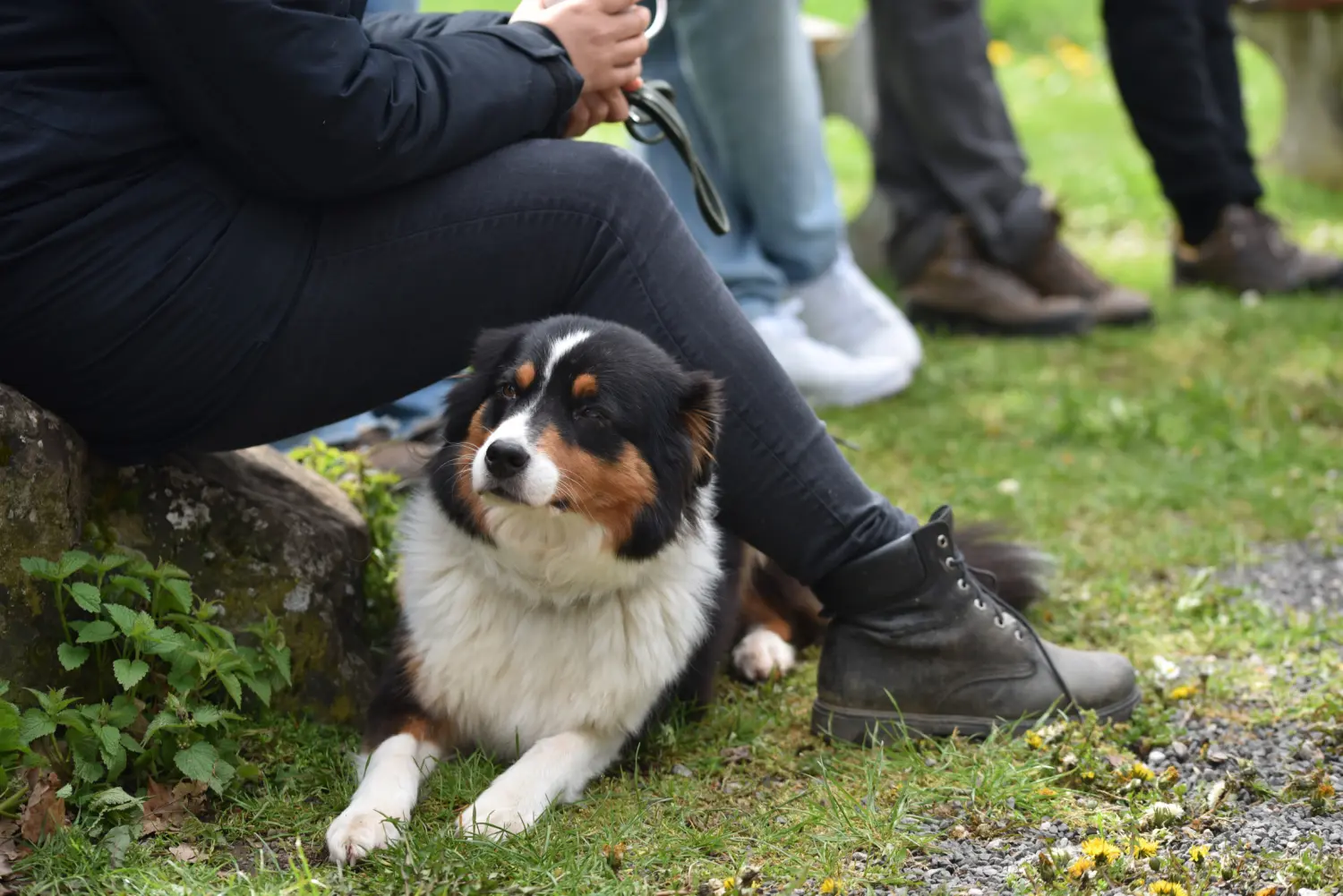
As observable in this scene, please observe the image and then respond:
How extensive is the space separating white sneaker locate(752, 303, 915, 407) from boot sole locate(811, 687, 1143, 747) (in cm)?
240

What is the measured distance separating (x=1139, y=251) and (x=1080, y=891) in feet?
20.5

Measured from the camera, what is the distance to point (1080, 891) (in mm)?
2262

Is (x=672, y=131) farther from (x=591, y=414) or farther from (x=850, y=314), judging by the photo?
(x=850, y=314)

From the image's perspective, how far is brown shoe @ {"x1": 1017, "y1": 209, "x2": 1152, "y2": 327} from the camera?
20.7 ft

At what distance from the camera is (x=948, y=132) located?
19.6 feet

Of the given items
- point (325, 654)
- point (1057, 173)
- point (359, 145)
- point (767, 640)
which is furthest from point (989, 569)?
point (1057, 173)

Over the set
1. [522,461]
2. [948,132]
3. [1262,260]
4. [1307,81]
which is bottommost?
[1307,81]

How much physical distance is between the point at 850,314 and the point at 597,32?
3027 mm

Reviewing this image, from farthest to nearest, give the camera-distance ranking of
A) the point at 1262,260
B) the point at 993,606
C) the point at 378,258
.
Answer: the point at 1262,260, the point at 993,606, the point at 378,258

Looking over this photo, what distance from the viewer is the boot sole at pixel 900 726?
9.45 feet

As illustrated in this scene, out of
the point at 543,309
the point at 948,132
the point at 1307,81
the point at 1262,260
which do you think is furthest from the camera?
the point at 1307,81

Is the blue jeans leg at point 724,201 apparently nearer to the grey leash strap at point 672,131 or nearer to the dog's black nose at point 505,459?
the grey leash strap at point 672,131

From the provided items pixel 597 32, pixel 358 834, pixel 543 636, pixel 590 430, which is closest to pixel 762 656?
pixel 543 636

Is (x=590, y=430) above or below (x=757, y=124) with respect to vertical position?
above
